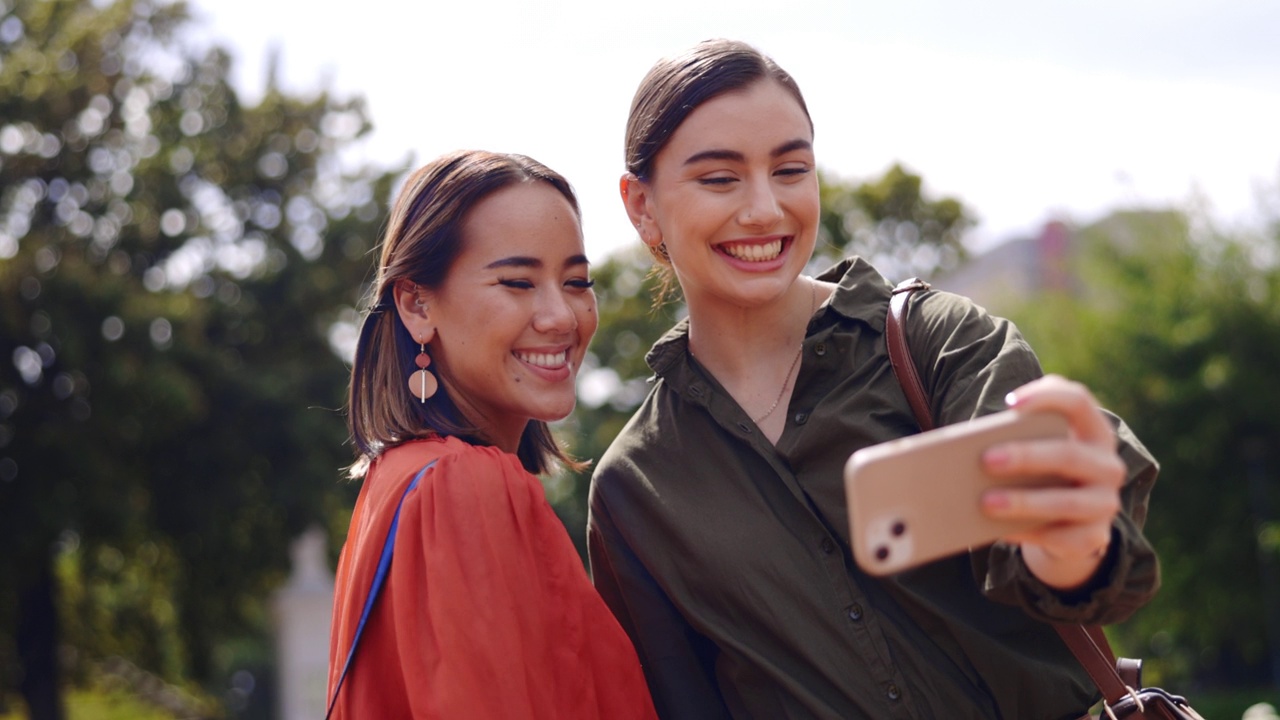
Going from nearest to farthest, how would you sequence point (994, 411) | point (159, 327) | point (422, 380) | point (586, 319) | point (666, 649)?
point (994, 411), point (666, 649), point (422, 380), point (586, 319), point (159, 327)

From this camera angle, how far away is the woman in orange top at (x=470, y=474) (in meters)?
2.68

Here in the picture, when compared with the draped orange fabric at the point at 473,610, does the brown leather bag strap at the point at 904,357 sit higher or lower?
higher

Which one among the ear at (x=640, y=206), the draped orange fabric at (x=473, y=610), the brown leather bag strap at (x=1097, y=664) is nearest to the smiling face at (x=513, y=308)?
the ear at (x=640, y=206)

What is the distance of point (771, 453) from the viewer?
2.96m

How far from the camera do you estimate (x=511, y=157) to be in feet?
11.0

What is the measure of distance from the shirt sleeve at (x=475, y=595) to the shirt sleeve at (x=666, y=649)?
0.35 m

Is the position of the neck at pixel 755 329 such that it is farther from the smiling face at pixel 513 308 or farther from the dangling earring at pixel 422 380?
the dangling earring at pixel 422 380

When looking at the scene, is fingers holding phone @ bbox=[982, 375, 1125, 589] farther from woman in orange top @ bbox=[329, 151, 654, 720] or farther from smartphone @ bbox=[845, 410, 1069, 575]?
woman in orange top @ bbox=[329, 151, 654, 720]

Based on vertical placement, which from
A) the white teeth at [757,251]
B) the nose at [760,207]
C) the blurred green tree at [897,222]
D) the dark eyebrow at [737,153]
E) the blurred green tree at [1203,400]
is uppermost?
the dark eyebrow at [737,153]

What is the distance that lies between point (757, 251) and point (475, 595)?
101 centimetres

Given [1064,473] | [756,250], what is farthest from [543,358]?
[1064,473]

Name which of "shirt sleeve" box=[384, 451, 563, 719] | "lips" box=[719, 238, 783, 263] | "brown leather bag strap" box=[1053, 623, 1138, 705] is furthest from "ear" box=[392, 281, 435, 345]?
"brown leather bag strap" box=[1053, 623, 1138, 705]

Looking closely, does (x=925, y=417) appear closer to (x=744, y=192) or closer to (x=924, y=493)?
(x=744, y=192)

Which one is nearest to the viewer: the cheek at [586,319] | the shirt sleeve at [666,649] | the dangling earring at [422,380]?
the shirt sleeve at [666,649]
